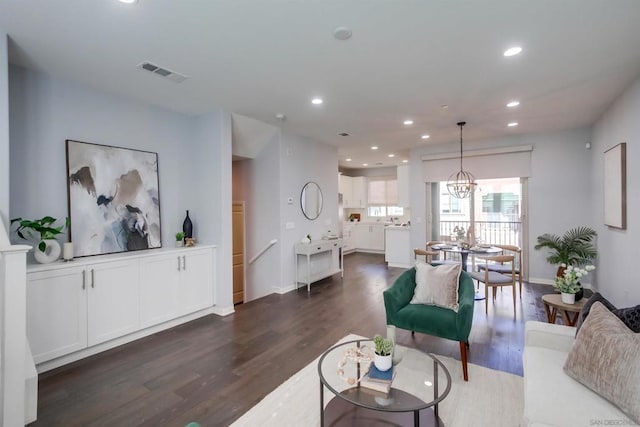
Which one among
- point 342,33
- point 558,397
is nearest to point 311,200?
point 342,33

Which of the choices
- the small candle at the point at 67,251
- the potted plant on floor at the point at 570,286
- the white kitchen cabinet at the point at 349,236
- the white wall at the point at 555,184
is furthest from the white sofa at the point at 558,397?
the white kitchen cabinet at the point at 349,236

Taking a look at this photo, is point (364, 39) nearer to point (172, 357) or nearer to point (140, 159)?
point (140, 159)

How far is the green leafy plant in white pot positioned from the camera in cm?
275

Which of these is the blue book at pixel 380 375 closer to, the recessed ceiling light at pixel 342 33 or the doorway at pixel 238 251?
the recessed ceiling light at pixel 342 33

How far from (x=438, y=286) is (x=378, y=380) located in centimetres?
143

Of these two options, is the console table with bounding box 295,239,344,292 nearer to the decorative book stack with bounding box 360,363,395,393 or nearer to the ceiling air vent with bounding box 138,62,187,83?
the ceiling air vent with bounding box 138,62,187,83

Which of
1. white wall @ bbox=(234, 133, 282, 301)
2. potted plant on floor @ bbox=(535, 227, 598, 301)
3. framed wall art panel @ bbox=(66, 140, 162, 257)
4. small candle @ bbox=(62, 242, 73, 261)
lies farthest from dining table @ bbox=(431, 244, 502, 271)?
small candle @ bbox=(62, 242, 73, 261)

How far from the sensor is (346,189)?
9516mm

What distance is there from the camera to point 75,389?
245cm

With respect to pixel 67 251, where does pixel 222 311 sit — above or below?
below

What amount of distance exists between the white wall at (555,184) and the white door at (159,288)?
587 centimetres

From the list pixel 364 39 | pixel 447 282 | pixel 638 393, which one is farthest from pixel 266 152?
pixel 638 393

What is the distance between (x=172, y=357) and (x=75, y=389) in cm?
74

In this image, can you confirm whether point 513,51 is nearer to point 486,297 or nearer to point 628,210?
point 628,210
